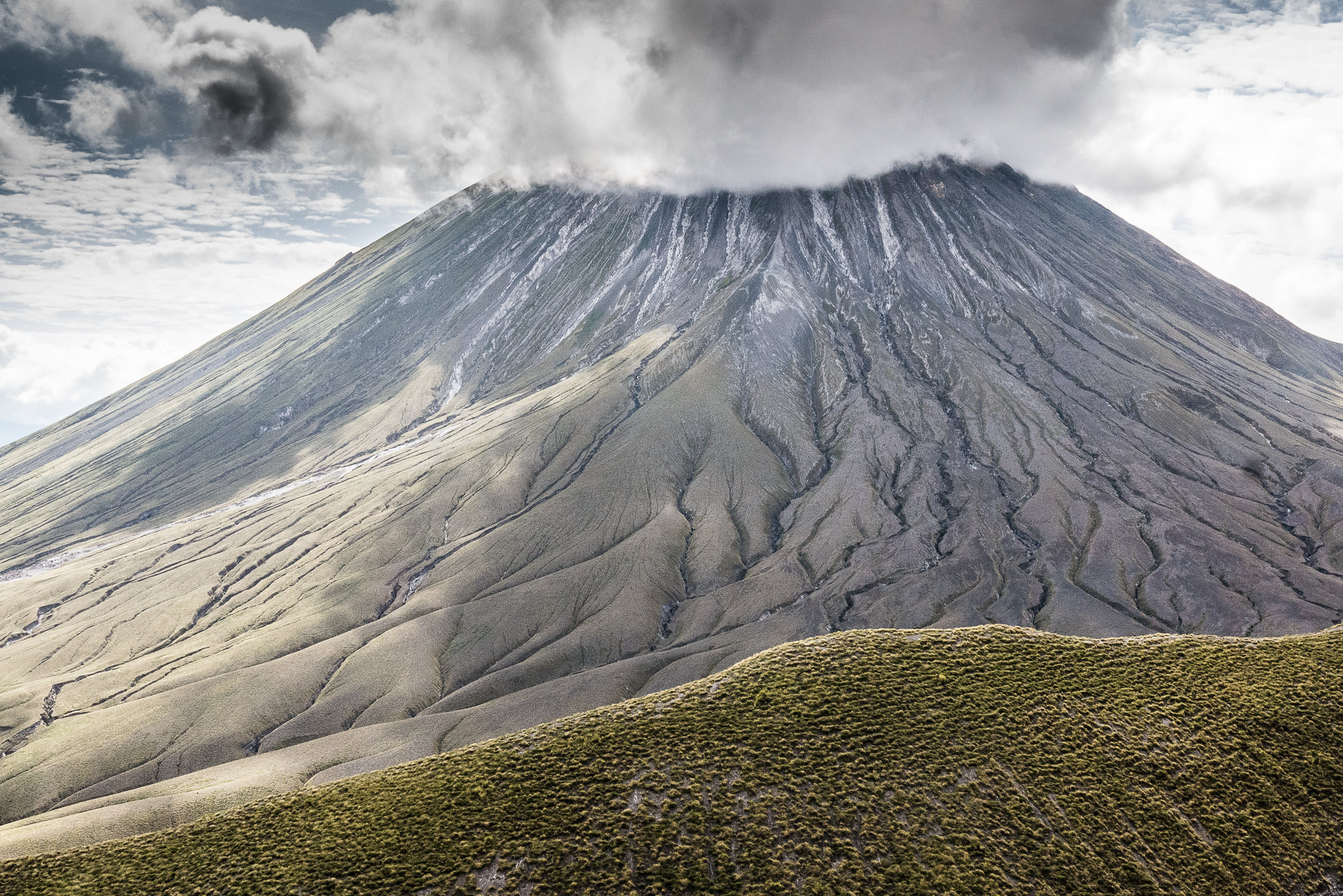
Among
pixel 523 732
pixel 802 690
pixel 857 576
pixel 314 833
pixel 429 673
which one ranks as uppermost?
pixel 802 690


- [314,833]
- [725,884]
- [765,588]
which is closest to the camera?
[725,884]

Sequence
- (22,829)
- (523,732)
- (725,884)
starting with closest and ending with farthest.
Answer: (725,884) < (523,732) < (22,829)

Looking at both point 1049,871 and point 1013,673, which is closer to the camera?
point 1049,871

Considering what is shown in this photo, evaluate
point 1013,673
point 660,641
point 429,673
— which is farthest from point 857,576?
point 1013,673

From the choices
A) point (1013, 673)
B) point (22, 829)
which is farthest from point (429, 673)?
point (1013, 673)

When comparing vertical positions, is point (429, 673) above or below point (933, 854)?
below

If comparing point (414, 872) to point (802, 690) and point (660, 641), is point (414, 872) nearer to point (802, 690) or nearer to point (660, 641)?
point (802, 690)
